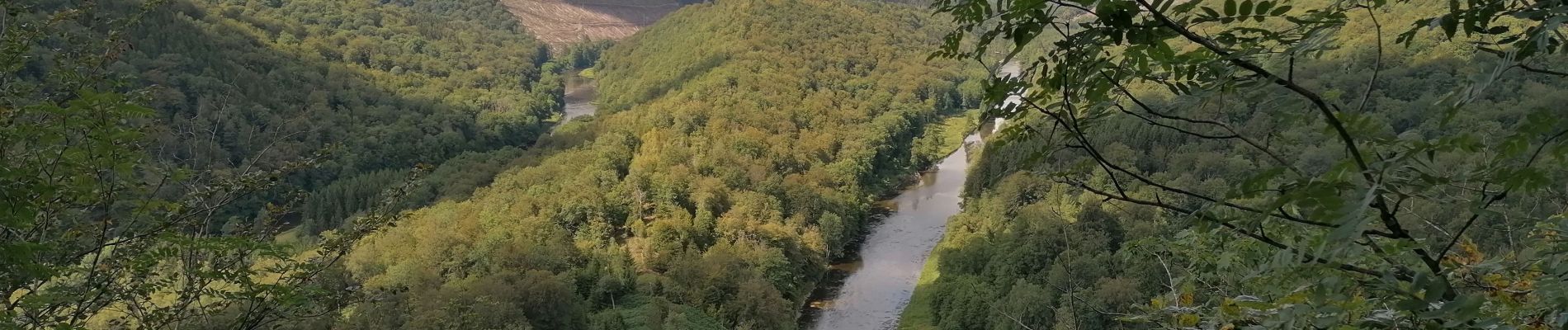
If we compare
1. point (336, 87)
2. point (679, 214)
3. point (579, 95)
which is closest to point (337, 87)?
point (336, 87)

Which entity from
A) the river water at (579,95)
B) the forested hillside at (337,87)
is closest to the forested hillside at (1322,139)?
the forested hillside at (337,87)

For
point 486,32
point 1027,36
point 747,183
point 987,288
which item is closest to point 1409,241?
point 1027,36

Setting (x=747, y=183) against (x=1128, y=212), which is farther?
(x=747, y=183)

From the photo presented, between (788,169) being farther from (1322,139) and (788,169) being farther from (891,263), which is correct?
(1322,139)

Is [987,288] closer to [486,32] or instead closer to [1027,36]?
[1027,36]

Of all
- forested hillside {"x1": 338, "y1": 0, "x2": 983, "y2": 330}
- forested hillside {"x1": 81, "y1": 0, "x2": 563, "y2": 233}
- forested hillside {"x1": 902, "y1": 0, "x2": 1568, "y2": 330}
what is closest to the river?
forested hillside {"x1": 338, "y1": 0, "x2": 983, "y2": 330}

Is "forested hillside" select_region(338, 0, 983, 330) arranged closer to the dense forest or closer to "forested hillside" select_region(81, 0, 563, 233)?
the dense forest
